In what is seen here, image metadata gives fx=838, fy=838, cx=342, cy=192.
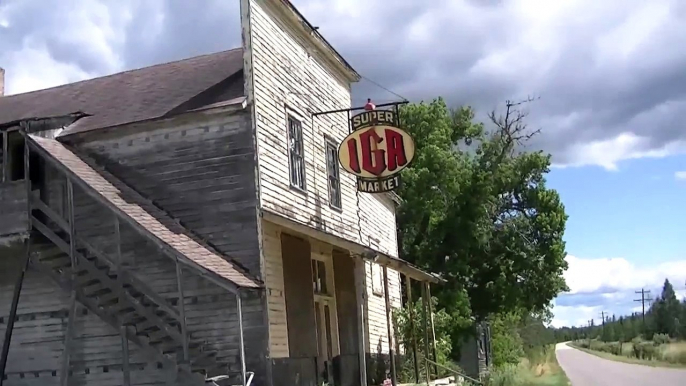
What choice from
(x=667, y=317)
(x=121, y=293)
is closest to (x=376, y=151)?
(x=121, y=293)

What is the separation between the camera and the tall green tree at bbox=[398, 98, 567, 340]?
106 ft

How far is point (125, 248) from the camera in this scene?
52.0 feet

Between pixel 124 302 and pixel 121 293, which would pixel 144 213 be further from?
pixel 124 302

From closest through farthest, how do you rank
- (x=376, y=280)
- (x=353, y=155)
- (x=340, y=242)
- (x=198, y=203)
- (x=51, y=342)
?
(x=198, y=203), (x=340, y=242), (x=51, y=342), (x=353, y=155), (x=376, y=280)

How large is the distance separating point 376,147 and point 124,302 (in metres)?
5.96

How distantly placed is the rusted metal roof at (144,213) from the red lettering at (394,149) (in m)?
4.18

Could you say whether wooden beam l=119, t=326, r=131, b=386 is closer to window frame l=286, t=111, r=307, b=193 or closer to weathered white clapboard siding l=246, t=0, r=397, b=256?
weathered white clapboard siding l=246, t=0, r=397, b=256

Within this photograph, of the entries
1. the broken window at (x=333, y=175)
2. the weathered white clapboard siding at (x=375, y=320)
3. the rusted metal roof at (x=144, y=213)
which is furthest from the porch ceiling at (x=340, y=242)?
the weathered white clapboard siding at (x=375, y=320)

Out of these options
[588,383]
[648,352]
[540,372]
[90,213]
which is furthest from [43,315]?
[648,352]

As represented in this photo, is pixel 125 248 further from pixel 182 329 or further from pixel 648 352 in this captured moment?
pixel 648 352

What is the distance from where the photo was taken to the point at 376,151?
17.5 meters

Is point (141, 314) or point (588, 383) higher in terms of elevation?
point (141, 314)

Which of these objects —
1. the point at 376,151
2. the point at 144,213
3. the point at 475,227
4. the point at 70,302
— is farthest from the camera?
the point at 475,227

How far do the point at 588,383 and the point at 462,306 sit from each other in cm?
627
